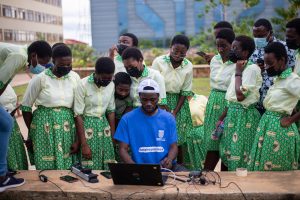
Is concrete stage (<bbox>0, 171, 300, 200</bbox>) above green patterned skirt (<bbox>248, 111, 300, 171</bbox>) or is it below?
below

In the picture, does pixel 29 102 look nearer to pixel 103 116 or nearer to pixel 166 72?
pixel 103 116

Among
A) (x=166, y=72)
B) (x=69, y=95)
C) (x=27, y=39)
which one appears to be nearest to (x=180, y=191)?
(x=69, y=95)

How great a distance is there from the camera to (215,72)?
15.7 feet

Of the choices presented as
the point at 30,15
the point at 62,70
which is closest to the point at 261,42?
the point at 62,70

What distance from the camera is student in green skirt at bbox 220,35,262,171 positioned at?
13.6 feet

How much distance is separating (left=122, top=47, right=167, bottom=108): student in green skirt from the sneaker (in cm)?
155

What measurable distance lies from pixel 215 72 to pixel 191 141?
1.02 meters

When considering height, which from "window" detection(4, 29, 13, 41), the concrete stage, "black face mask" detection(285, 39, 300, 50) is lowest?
the concrete stage

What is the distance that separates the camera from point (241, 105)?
14.0 ft

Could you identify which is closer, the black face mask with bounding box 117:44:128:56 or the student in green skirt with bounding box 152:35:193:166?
the student in green skirt with bounding box 152:35:193:166

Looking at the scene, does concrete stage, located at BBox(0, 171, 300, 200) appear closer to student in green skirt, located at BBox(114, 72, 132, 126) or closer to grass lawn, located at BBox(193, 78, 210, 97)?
student in green skirt, located at BBox(114, 72, 132, 126)

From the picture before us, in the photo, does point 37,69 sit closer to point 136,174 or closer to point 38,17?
point 136,174

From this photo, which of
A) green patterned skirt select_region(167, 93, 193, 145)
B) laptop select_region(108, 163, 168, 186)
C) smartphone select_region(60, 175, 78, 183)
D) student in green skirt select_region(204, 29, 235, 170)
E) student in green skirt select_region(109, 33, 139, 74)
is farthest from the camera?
student in green skirt select_region(109, 33, 139, 74)

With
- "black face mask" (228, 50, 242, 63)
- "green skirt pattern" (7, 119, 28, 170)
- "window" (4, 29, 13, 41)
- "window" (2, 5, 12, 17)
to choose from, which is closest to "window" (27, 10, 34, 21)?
"window" (2, 5, 12, 17)
